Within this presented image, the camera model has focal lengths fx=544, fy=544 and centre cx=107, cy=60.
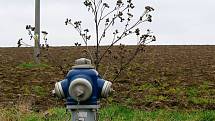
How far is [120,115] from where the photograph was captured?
8.18 m

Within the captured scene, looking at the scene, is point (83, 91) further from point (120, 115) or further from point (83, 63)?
point (120, 115)

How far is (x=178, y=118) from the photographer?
318 inches

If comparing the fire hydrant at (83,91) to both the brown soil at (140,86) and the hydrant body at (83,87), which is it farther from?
the brown soil at (140,86)

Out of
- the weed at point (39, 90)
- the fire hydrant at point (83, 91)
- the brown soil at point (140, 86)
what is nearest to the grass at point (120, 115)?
the brown soil at point (140, 86)

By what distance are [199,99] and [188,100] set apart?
0.74 ft

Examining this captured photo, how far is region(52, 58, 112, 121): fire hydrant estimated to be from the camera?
437 cm

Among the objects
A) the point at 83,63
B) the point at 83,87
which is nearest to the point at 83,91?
the point at 83,87

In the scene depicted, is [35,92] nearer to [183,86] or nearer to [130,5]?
[183,86]

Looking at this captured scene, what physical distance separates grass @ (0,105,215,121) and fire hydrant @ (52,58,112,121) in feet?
10.2

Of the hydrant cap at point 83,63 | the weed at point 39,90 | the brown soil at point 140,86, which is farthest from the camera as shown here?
the weed at point 39,90

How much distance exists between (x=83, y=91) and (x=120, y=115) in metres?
3.88

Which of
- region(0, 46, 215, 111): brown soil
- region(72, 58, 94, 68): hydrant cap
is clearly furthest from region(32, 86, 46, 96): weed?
region(72, 58, 94, 68): hydrant cap

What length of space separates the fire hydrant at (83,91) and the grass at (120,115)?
3122 millimetres

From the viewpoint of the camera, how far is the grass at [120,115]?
7.78 metres
